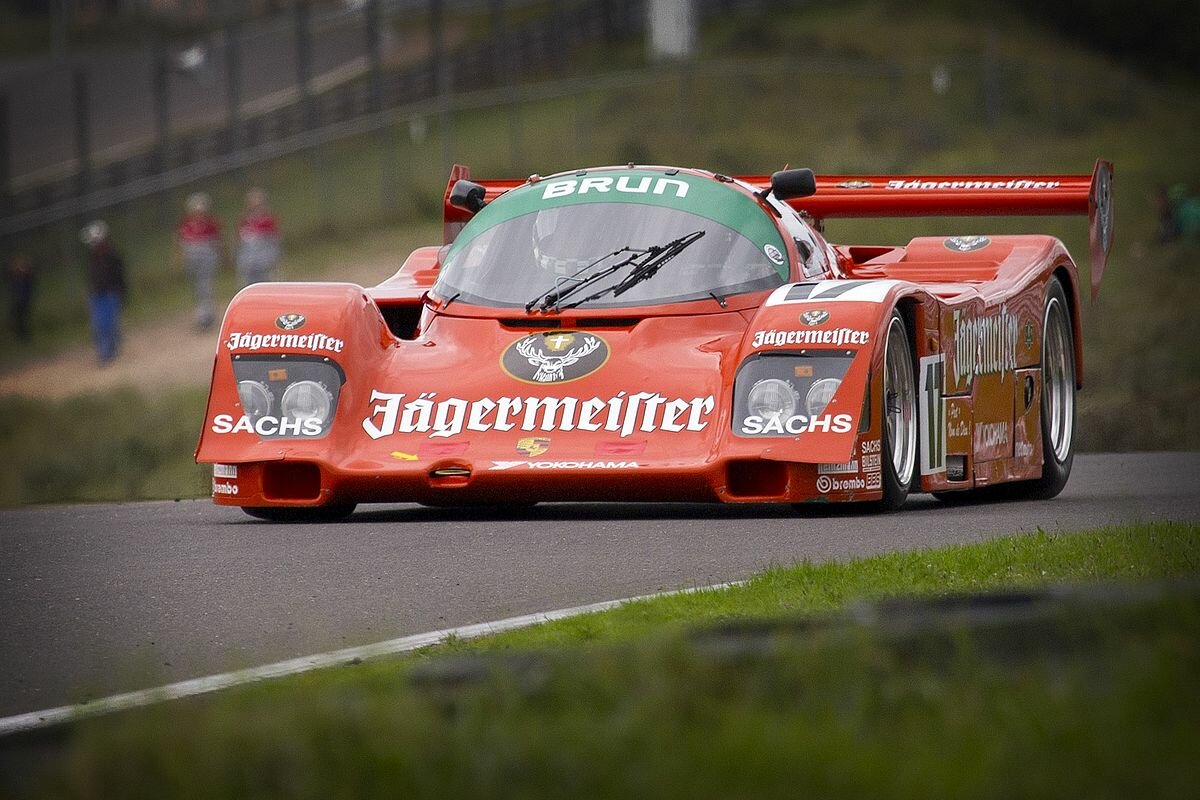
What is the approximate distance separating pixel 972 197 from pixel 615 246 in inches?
114

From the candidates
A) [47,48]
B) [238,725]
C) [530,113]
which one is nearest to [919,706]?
[238,725]

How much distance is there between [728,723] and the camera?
12.1 ft

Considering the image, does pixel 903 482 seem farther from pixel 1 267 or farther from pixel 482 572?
pixel 1 267

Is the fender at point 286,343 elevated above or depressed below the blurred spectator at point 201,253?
above

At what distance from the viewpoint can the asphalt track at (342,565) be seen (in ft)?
20.2

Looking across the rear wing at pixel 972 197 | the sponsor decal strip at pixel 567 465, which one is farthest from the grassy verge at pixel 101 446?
the sponsor decal strip at pixel 567 465

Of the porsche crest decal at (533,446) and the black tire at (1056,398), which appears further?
the black tire at (1056,398)

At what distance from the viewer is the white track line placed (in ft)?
15.0

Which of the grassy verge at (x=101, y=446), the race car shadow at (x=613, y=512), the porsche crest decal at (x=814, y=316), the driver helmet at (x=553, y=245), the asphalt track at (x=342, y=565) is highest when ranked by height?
the driver helmet at (x=553, y=245)

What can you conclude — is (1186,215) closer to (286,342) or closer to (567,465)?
(286,342)

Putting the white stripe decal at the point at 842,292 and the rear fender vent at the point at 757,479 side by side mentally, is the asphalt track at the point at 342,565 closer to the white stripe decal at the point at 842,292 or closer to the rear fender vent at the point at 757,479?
the rear fender vent at the point at 757,479

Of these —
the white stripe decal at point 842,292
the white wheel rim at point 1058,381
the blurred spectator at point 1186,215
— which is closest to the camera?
the white stripe decal at point 842,292

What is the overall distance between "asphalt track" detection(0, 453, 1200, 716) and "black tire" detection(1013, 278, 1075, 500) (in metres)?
0.89

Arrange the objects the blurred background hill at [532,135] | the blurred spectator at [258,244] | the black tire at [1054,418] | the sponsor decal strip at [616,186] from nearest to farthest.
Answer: the sponsor decal strip at [616,186] → the black tire at [1054,418] → the blurred background hill at [532,135] → the blurred spectator at [258,244]
